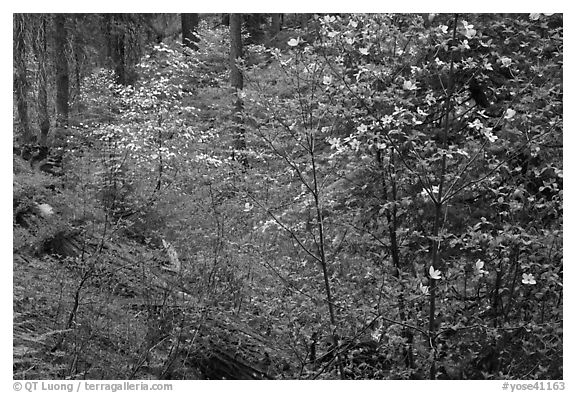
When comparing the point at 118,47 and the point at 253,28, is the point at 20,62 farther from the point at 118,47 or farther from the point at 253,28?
the point at 253,28

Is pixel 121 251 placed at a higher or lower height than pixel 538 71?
lower

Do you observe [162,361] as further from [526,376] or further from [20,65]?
[20,65]

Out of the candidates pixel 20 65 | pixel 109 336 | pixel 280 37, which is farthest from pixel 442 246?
pixel 280 37

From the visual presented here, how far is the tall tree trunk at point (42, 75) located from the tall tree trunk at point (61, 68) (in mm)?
592

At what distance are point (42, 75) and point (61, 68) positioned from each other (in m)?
1.71

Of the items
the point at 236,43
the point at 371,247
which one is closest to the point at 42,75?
the point at 236,43

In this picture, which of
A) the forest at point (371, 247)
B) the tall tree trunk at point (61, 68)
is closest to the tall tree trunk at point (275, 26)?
the tall tree trunk at point (61, 68)

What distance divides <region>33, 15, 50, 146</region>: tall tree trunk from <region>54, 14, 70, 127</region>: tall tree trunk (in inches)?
23.3

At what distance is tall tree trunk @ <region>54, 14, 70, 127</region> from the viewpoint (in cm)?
921

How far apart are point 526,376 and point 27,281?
387 centimetres

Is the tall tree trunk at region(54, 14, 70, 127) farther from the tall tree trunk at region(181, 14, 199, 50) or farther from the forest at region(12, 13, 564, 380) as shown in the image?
the tall tree trunk at region(181, 14, 199, 50)

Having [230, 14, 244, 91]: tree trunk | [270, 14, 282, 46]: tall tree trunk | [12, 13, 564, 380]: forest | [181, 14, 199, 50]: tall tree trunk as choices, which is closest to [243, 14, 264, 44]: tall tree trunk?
[270, 14, 282, 46]: tall tree trunk

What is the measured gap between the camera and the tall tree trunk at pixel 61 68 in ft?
30.2

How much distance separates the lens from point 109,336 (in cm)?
421
